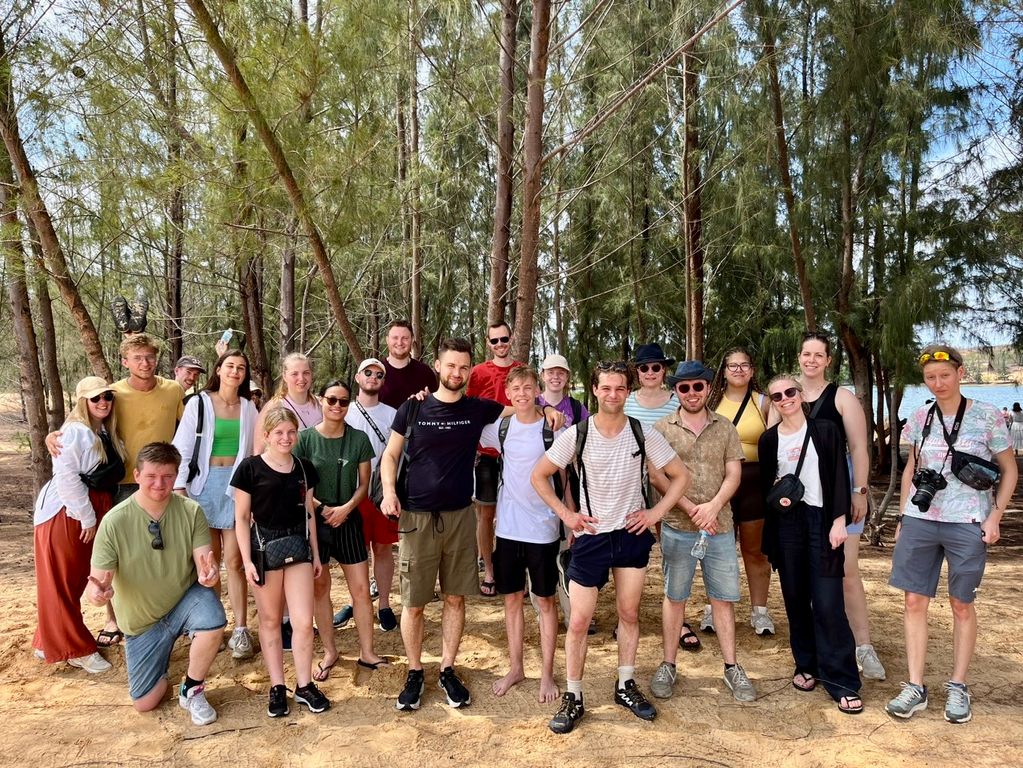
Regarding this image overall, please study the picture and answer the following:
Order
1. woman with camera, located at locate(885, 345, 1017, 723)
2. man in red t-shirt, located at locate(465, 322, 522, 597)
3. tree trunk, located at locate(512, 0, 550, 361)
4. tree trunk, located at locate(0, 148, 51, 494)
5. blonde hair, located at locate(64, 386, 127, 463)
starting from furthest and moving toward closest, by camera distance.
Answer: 1. tree trunk, located at locate(0, 148, 51, 494)
2. tree trunk, located at locate(512, 0, 550, 361)
3. man in red t-shirt, located at locate(465, 322, 522, 597)
4. blonde hair, located at locate(64, 386, 127, 463)
5. woman with camera, located at locate(885, 345, 1017, 723)

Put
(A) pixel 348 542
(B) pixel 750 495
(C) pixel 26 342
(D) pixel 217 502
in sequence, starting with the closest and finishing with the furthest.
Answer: (A) pixel 348 542
(B) pixel 750 495
(D) pixel 217 502
(C) pixel 26 342

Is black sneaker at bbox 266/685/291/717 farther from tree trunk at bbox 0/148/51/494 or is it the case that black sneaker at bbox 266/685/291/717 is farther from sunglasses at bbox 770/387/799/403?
tree trunk at bbox 0/148/51/494

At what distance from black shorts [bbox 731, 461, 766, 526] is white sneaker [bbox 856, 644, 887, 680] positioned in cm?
90

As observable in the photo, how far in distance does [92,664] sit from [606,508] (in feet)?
10.3

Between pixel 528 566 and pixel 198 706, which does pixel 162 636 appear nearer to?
pixel 198 706

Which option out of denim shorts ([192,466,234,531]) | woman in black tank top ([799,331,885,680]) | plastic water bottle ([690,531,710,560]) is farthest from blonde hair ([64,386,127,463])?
woman in black tank top ([799,331,885,680])

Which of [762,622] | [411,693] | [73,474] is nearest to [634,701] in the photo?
[411,693]

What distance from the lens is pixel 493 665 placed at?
4000 millimetres

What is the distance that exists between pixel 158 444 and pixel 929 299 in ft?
28.0

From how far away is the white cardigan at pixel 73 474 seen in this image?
12.4 ft

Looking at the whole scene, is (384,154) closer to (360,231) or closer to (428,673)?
(360,231)

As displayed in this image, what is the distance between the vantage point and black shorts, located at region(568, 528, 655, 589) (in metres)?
3.29

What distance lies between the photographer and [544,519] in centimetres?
349

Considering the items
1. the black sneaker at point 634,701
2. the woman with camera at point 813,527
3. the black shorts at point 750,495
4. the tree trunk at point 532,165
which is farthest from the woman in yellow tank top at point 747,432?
the tree trunk at point 532,165
